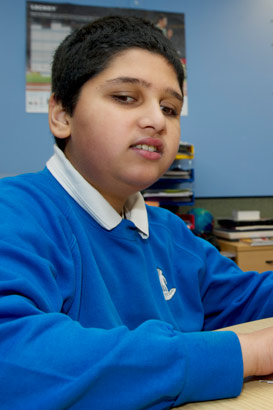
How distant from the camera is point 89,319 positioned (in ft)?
1.84

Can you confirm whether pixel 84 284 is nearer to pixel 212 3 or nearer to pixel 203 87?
pixel 203 87

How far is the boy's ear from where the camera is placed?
0.73 meters

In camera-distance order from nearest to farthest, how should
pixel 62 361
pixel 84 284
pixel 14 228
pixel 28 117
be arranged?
pixel 62 361 → pixel 14 228 → pixel 84 284 → pixel 28 117

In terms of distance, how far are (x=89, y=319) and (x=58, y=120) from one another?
0.40 m

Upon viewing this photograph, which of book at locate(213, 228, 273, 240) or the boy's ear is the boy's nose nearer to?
the boy's ear

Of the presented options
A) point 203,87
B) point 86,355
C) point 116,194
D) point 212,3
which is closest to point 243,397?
point 86,355

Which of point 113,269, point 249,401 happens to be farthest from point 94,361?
point 113,269

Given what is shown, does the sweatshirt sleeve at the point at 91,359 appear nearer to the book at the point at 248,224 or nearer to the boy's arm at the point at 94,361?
the boy's arm at the point at 94,361

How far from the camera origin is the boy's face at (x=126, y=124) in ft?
2.06

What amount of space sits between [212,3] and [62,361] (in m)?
2.68

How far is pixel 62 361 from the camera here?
1.13ft

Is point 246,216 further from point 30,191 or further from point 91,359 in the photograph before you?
point 91,359

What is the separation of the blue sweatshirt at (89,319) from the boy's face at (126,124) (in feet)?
0.26

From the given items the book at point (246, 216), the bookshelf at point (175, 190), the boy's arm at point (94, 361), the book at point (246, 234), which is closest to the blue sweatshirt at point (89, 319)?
the boy's arm at point (94, 361)
